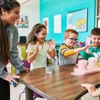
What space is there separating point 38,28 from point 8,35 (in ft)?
2.19

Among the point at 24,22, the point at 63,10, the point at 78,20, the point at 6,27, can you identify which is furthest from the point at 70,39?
the point at 24,22

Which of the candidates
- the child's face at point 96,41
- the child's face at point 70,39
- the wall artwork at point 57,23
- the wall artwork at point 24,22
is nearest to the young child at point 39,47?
the child's face at point 70,39

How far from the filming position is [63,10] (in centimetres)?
427

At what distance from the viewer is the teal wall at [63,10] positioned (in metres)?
3.38

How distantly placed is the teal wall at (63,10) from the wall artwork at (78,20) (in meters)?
0.10

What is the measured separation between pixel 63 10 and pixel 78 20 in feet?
2.53

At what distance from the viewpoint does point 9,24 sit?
1.13 meters

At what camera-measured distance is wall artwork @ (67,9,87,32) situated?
11.6 feet

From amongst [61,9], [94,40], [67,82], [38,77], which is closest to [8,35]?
[38,77]

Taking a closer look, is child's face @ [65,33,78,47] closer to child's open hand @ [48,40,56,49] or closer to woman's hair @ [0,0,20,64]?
child's open hand @ [48,40,56,49]

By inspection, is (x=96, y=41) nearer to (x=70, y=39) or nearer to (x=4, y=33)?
(x=70, y=39)

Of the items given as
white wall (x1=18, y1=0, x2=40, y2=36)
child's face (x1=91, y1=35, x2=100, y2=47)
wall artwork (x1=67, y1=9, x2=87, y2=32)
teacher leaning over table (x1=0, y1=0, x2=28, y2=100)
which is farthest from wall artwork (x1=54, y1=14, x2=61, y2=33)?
teacher leaning over table (x1=0, y1=0, x2=28, y2=100)

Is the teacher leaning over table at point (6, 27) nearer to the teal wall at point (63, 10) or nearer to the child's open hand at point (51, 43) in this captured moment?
the child's open hand at point (51, 43)

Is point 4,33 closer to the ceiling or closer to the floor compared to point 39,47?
closer to the ceiling
